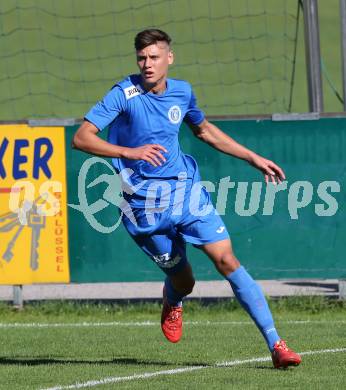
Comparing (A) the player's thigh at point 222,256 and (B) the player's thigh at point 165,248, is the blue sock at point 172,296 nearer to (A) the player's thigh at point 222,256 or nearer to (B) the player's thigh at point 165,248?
(B) the player's thigh at point 165,248

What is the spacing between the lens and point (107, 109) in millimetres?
7395

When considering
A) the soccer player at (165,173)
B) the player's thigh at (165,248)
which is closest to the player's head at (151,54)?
the soccer player at (165,173)

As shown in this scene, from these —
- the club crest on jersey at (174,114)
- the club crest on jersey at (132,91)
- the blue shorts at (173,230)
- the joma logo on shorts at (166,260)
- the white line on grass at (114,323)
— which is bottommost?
the white line on grass at (114,323)

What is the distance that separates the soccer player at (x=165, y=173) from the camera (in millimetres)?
7430

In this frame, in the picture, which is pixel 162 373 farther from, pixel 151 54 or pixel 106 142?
pixel 151 54

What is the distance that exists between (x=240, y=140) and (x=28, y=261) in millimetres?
2280

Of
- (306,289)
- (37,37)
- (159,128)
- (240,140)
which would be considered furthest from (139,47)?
(37,37)

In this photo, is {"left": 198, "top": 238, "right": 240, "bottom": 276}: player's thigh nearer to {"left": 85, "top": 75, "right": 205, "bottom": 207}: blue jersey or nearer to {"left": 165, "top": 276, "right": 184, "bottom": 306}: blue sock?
{"left": 85, "top": 75, "right": 205, "bottom": 207}: blue jersey

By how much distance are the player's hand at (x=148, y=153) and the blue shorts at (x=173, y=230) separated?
2.53ft

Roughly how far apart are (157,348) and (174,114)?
2.06m

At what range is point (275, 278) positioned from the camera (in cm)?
1090

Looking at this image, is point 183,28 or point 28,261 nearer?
point 28,261

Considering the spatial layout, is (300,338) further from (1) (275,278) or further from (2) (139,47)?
(2) (139,47)

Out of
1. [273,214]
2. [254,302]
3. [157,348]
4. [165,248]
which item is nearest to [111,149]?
[165,248]
